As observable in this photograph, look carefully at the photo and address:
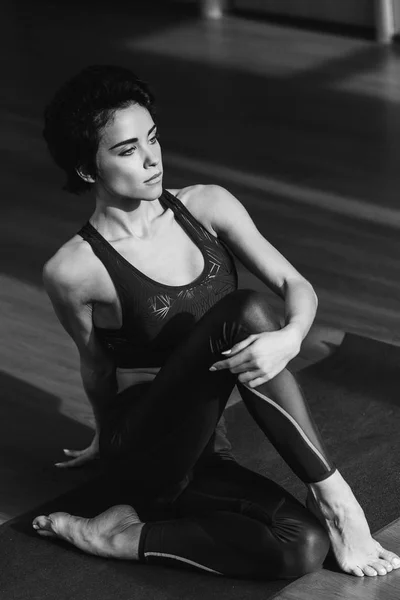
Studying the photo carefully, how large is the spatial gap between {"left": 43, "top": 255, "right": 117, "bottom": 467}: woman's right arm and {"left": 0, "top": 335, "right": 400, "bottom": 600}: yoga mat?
26cm

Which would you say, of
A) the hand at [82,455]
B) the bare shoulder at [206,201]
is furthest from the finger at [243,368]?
the hand at [82,455]

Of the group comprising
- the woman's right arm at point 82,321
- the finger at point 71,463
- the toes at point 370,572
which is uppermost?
the woman's right arm at point 82,321

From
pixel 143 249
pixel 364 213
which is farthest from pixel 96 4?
pixel 143 249

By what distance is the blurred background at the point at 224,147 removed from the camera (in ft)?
11.2

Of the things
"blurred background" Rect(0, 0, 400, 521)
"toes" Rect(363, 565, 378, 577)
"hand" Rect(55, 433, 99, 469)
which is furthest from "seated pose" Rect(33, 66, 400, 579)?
"blurred background" Rect(0, 0, 400, 521)

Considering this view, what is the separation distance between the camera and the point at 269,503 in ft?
7.79

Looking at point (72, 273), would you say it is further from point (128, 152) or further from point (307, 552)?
point (307, 552)

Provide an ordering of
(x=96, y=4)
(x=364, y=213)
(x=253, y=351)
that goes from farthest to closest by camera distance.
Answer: (x=96, y=4)
(x=364, y=213)
(x=253, y=351)

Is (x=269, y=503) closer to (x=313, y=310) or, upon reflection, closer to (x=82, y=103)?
(x=313, y=310)

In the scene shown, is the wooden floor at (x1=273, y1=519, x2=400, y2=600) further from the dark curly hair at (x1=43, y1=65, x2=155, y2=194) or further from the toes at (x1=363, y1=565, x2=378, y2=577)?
the dark curly hair at (x1=43, y1=65, x2=155, y2=194)

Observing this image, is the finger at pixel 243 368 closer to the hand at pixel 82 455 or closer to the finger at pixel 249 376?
the finger at pixel 249 376

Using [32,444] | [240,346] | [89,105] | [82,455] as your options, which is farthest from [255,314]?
[32,444]

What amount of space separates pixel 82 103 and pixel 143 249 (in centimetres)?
33

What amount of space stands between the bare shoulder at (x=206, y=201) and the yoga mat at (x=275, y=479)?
59cm
